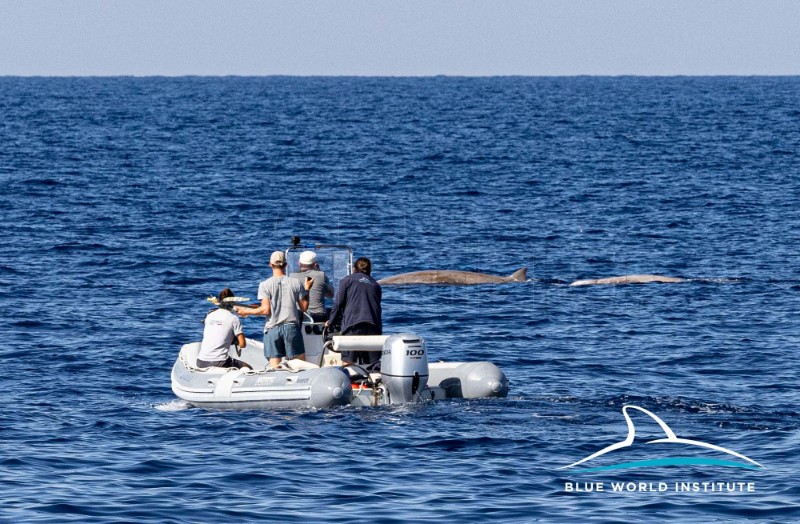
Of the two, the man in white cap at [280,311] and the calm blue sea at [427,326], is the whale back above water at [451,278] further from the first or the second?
the man in white cap at [280,311]

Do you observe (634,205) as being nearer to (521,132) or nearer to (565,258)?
(565,258)

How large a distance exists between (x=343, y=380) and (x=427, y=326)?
9.31 meters

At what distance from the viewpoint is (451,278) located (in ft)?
107

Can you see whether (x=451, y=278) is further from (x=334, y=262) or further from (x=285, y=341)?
(x=285, y=341)

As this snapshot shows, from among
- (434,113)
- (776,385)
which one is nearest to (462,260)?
(776,385)

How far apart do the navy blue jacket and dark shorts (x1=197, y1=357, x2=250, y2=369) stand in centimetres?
163

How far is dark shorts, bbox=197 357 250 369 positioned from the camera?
19.3 metres

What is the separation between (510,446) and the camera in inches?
633

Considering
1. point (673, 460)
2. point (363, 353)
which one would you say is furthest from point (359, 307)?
point (673, 460)

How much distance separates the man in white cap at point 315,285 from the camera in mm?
19562

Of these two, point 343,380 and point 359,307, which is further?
point 359,307

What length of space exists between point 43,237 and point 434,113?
78.7 meters

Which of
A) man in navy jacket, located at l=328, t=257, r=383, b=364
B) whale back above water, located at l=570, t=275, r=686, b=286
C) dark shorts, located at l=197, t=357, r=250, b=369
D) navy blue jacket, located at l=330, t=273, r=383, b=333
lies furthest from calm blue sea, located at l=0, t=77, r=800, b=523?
navy blue jacket, located at l=330, t=273, r=383, b=333

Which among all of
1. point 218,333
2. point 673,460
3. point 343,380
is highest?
point 218,333
